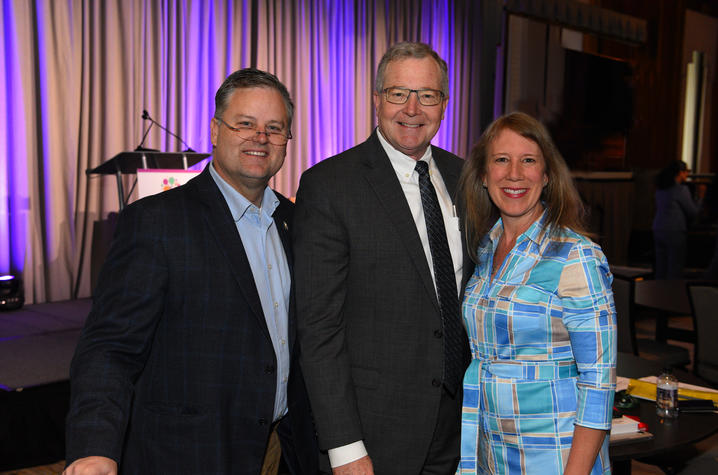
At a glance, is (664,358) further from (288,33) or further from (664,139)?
(664,139)

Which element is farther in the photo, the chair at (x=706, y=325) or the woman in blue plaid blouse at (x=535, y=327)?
the chair at (x=706, y=325)

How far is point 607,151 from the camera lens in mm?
10094

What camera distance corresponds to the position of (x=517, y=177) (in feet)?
5.82

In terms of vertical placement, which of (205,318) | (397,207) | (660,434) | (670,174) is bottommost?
(660,434)

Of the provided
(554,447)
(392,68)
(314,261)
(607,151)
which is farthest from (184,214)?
(607,151)

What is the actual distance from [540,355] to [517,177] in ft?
1.56

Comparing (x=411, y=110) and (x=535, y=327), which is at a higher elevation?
(x=411, y=110)

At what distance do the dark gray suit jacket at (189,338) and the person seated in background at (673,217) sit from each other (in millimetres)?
7192

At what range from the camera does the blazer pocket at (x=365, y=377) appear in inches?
68.6

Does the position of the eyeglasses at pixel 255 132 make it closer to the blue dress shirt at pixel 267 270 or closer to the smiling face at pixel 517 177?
the blue dress shirt at pixel 267 270

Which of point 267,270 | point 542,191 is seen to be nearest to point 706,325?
point 542,191

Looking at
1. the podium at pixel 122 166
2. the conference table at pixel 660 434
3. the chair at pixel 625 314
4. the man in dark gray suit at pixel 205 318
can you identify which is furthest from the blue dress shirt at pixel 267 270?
the podium at pixel 122 166

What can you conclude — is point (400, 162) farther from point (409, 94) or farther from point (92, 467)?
point (92, 467)

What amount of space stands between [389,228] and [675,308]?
10.1 feet
